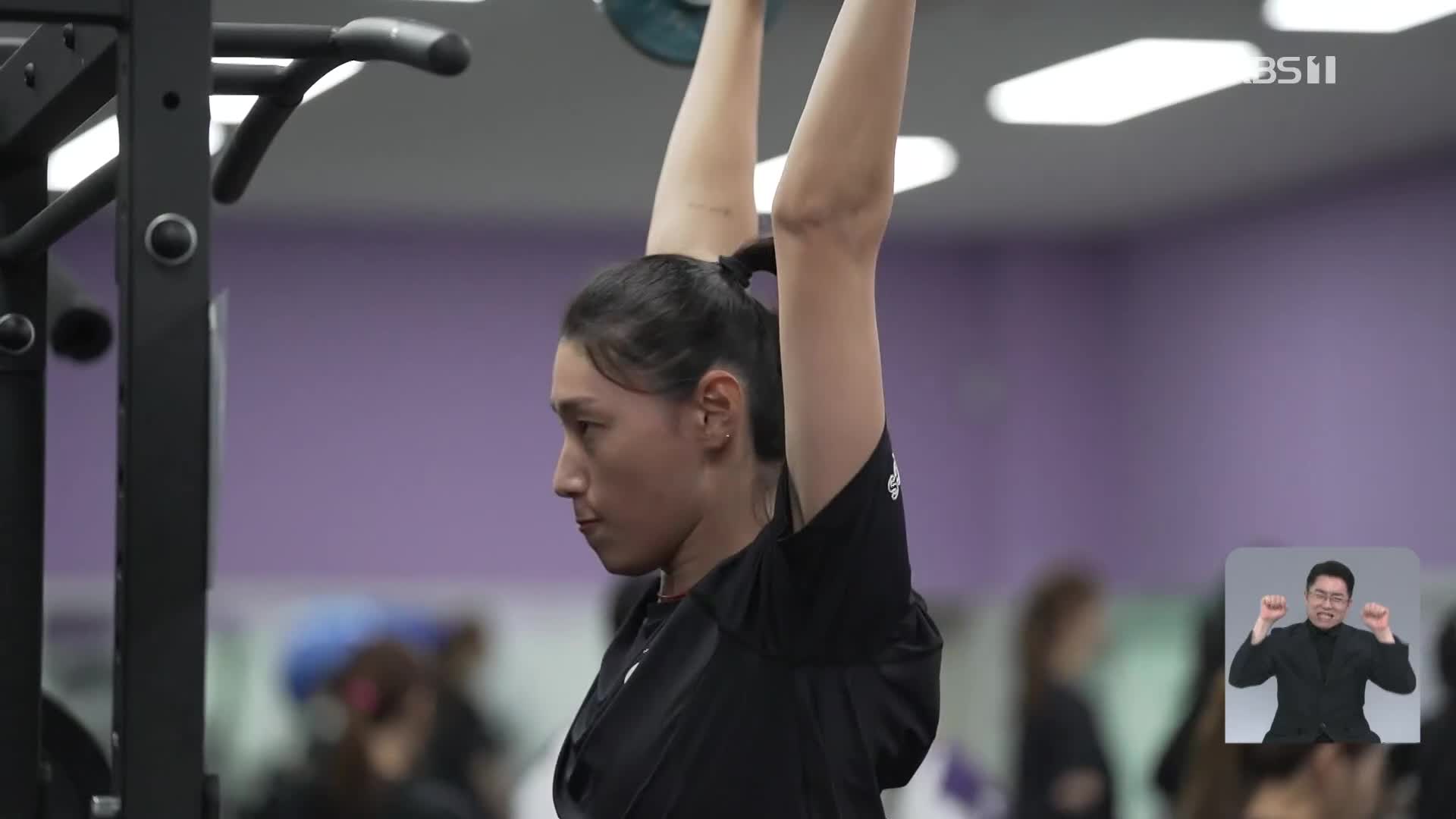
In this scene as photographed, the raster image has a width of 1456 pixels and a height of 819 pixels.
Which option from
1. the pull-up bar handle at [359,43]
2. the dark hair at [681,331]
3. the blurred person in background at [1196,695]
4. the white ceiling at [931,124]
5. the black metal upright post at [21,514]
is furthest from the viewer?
the blurred person in background at [1196,695]

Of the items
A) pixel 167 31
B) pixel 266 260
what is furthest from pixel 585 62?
pixel 167 31

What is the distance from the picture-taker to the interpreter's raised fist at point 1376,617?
Answer: 2357mm

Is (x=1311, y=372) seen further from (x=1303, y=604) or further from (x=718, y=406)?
(x=718, y=406)

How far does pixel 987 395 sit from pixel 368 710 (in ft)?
3.06

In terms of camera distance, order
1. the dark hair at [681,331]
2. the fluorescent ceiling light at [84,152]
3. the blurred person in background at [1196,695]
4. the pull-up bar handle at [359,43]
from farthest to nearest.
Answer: the blurred person in background at [1196,695] < the fluorescent ceiling light at [84,152] < the dark hair at [681,331] < the pull-up bar handle at [359,43]

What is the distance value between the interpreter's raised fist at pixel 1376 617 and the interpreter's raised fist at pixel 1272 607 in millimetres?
104

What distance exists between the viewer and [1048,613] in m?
2.47

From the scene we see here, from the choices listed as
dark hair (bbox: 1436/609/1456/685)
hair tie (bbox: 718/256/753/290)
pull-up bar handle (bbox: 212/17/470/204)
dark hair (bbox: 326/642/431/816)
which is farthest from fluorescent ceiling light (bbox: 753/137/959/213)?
hair tie (bbox: 718/256/753/290)

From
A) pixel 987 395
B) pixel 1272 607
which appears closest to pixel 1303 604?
pixel 1272 607

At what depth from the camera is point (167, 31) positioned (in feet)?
2.82

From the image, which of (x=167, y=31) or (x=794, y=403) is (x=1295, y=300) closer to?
(x=794, y=403)

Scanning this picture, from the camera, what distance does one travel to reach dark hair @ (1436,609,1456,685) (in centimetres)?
237

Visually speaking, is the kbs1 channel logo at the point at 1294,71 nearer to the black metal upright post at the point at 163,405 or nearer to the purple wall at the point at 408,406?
the purple wall at the point at 408,406

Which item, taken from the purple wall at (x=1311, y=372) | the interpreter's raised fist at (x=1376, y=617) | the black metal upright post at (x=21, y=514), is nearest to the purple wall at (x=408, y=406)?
the purple wall at (x=1311, y=372)
